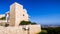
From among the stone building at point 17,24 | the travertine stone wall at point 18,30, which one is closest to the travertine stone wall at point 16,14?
the stone building at point 17,24

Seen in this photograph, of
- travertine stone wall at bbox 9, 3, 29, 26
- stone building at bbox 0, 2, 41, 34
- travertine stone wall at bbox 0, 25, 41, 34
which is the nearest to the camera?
travertine stone wall at bbox 0, 25, 41, 34

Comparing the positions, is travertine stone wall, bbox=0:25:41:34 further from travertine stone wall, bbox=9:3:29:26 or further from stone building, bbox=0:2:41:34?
travertine stone wall, bbox=9:3:29:26

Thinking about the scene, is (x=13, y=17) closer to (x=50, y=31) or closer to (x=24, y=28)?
(x=24, y=28)

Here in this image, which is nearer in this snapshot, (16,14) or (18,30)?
(18,30)

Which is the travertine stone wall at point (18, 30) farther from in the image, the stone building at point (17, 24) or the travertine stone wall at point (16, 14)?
the travertine stone wall at point (16, 14)

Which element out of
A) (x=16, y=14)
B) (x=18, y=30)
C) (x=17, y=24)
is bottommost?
(x=18, y=30)

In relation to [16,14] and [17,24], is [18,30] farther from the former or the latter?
[16,14]

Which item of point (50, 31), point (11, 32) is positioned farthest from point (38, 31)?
point (11, 32)

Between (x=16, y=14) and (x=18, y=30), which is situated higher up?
(x=16, y=14)

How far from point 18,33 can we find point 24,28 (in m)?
1.52

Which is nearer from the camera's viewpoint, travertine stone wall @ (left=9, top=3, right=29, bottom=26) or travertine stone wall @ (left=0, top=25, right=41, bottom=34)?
travertine stone wall @ (left=0, top=25, right=41, bottom=34)

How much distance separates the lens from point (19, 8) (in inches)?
982

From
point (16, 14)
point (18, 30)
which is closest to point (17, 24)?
point (16, 14)

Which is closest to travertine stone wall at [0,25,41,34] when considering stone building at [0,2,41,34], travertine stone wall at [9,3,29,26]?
stone building at [0,2,41,34]
